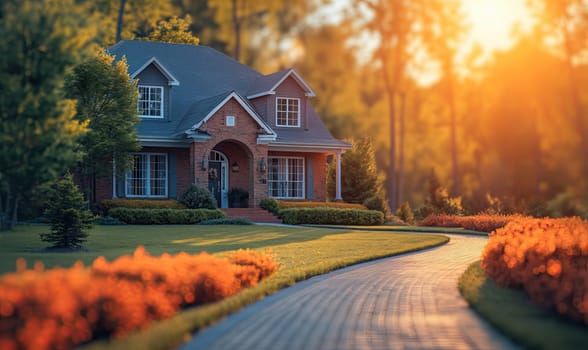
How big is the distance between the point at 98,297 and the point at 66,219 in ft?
38.1

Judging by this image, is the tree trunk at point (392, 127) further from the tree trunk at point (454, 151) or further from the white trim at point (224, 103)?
the white trim at point (224, 103)

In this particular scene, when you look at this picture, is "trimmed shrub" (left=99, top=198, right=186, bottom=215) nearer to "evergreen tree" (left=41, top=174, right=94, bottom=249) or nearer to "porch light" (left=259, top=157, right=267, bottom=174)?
"porch light" (left=259, top=157, right=267, bottom=174)

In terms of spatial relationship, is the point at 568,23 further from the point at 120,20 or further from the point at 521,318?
the point at 521,318

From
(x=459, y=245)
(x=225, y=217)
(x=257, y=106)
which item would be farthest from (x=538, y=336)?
(x=257, y=106)

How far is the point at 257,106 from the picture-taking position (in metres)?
40.0

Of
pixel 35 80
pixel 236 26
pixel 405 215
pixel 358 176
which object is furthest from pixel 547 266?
pixel 236 26

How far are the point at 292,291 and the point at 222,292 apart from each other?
1.53 m

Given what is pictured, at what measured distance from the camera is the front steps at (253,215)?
34156 millimetres

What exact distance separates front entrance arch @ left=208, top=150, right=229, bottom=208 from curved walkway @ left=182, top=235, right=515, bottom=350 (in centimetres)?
2218

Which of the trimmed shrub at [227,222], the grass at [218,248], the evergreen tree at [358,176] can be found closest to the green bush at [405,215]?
the evergreen tree at [358,176]

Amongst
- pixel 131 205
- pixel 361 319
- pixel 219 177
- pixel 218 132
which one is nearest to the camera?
pixel 361 319

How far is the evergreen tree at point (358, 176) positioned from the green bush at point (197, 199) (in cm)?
1092

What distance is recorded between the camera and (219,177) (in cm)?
3834

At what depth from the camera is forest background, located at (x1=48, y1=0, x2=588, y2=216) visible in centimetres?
5181
